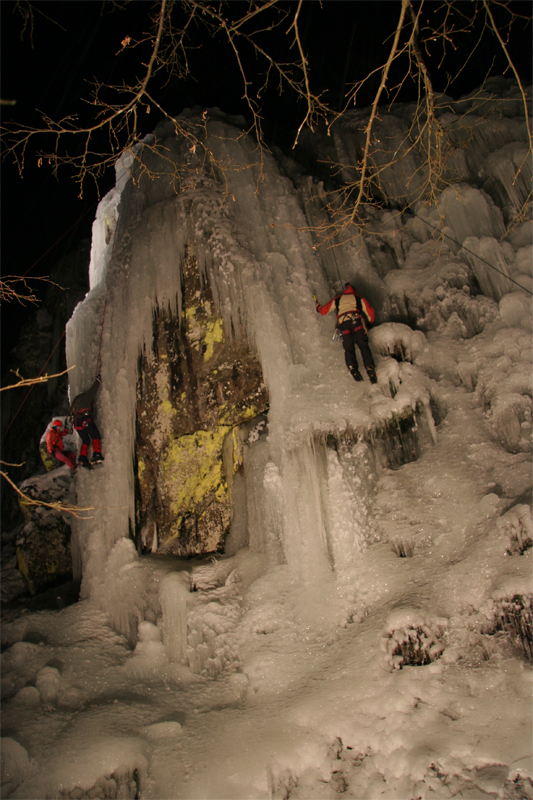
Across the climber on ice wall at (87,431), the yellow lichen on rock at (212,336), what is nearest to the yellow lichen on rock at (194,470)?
the climber on ice wall at (87,431)

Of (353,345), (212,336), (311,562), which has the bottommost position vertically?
(311,562)

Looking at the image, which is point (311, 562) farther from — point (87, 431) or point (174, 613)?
point (87, 431)

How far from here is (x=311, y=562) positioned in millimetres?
4809

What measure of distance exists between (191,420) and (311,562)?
8.87 feet

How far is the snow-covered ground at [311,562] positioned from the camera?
3.43 meters

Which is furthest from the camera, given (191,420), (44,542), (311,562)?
(44,542)

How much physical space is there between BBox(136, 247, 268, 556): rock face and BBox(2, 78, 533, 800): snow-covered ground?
1.02 ft

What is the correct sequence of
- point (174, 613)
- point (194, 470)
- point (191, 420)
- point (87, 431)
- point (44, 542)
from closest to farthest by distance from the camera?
point (174, 613)
point (87, 431)
point (191, 420)
point (194, 470)
point (44, 542)

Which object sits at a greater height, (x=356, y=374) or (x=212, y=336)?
(x=212, y=336)

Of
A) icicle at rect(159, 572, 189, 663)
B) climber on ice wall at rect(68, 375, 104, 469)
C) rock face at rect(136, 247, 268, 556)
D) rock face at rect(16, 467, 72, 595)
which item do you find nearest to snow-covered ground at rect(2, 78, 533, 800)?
icicle at rect(159, 572, 189, 663)

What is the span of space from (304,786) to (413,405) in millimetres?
3474

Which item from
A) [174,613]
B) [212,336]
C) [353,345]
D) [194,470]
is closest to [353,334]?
[353,345]

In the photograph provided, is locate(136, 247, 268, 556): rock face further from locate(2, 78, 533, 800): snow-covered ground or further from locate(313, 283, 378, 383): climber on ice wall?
locate(313, 283, 378, 383): climber on ice wall

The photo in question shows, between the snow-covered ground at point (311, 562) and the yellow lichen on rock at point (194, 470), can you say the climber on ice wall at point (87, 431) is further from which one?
the yellow lichen on rock at point (194, 470)
